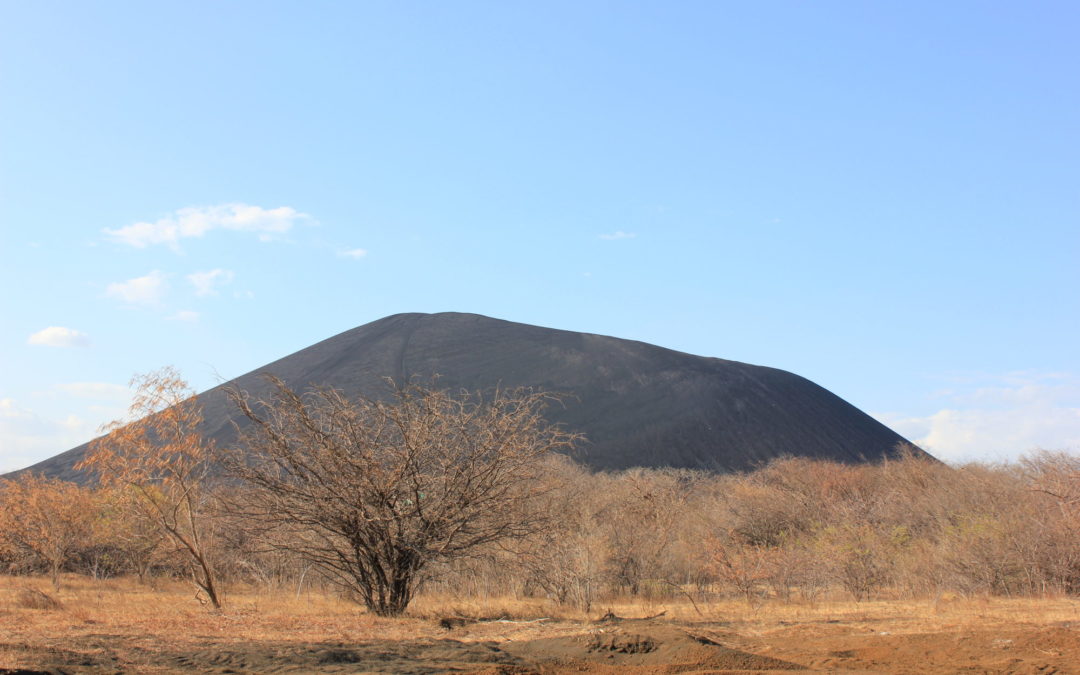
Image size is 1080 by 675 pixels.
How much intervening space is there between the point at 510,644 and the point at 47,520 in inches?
922

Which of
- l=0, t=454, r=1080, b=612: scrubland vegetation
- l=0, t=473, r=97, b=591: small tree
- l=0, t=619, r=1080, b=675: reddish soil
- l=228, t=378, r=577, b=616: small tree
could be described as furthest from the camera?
l=0, t=473, r=97, b=591: small tree

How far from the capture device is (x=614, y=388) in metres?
105

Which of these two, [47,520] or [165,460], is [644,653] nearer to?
[165,460]

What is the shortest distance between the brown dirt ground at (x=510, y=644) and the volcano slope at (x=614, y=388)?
220ft

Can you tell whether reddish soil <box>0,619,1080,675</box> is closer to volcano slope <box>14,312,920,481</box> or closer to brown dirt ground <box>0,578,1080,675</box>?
brown dirt ground <box>0,578,1080,675</box>

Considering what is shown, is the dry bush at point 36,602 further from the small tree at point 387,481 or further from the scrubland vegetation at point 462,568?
the small tree at point 387,481

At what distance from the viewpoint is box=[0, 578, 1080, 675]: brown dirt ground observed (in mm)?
9125

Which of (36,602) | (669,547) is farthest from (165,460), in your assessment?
(669,547)

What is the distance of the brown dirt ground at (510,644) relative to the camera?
359 inches

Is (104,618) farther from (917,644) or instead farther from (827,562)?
(827,562)

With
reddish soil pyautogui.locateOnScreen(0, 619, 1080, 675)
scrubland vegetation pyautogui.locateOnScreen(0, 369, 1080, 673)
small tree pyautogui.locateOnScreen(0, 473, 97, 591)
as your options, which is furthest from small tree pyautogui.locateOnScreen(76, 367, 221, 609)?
small tree pyautogui.locateOnScreen(0, 473, 97, 591)

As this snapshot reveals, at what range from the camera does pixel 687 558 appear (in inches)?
1030

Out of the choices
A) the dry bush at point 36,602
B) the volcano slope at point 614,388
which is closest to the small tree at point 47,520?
the dry bush at point 36,602

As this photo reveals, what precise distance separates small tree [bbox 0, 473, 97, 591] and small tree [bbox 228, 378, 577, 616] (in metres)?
16.0
